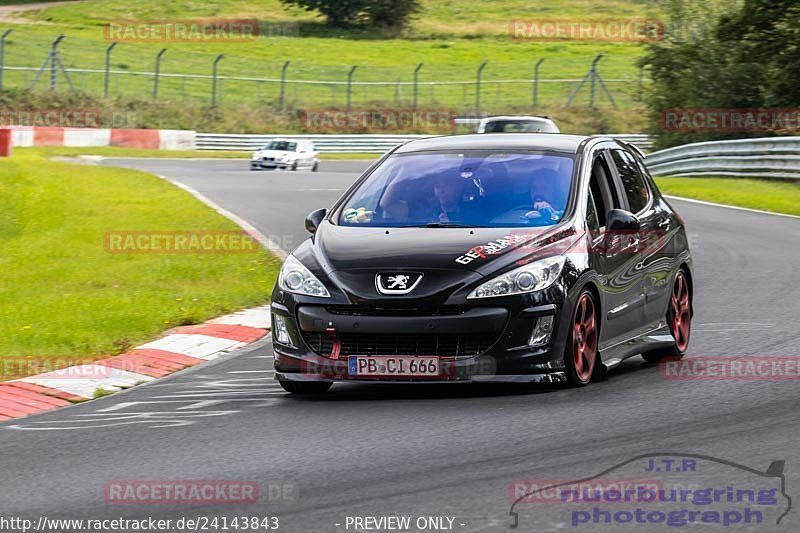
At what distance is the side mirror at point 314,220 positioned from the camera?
9.07 meters

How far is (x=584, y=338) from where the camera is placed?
27.3 feet

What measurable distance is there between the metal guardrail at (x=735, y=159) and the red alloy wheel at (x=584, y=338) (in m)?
21.3

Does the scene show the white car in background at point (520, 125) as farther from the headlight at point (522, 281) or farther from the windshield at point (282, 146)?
the headlight at point (522, 281)

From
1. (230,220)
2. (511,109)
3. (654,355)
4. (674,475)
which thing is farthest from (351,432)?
(511,109)

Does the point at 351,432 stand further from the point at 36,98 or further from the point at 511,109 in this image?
the point at 511,109

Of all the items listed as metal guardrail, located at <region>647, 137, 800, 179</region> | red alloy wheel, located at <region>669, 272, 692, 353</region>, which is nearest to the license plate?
red alloy wheel, located at <region>669, 272, 692, 353</region>

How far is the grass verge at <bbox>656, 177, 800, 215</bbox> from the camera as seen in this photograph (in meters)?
24.7

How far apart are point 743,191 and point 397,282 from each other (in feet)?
68.8

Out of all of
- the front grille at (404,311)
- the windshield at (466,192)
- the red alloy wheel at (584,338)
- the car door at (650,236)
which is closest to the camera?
the front grille at (404,311)

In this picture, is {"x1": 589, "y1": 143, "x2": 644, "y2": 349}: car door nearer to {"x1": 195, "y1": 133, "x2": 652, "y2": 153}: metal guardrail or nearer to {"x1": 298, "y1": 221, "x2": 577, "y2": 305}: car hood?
{"x1": 298, "y1": 221, "x2": 577, "y2": 305}: car hood

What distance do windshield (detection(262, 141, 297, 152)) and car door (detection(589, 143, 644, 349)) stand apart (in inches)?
1234

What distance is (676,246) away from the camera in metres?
9.98

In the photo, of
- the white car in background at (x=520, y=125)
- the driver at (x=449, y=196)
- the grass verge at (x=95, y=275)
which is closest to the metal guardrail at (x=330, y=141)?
the white car in background at (x=520, y=125)

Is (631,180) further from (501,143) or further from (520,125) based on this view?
(520,125)
